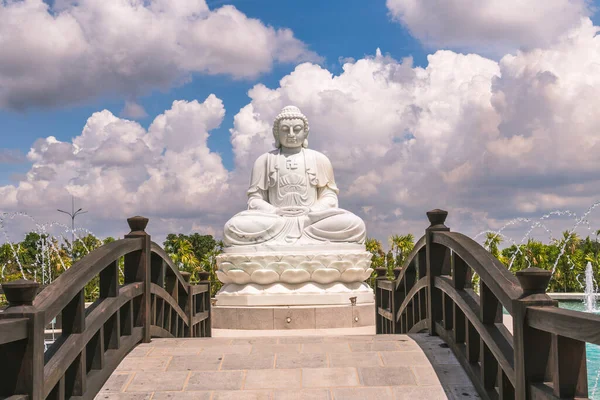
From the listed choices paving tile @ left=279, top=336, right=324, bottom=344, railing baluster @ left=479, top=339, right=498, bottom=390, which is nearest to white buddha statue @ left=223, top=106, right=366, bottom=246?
paving tile @ left=279, top=336, right=324, bottom=344

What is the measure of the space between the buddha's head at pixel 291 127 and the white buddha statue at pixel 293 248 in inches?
0.8

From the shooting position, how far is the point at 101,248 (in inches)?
171

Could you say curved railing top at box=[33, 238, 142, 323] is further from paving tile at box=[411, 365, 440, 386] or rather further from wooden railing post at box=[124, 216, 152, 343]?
paving tile at box=[411, 365, 440, 386]

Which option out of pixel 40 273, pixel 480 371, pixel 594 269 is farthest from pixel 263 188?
pixel 40 273

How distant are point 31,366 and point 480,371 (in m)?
2.65

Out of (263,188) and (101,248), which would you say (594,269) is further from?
(101,248)

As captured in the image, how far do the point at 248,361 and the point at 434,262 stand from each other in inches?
66.8

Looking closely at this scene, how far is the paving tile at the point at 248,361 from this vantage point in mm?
4430

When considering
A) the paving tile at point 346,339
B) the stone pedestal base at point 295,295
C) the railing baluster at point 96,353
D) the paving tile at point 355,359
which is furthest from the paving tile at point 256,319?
the railing baluster at point 96,353

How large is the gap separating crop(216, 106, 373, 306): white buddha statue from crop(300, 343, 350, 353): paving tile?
19.6 feet

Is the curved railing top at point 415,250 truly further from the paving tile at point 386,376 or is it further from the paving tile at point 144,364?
the paving tile at point 144,364

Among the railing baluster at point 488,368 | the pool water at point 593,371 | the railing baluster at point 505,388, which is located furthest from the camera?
the pool water at point 593,371

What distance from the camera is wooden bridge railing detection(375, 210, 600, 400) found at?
2863 millimetres

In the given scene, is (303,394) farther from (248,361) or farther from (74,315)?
(74,315)
